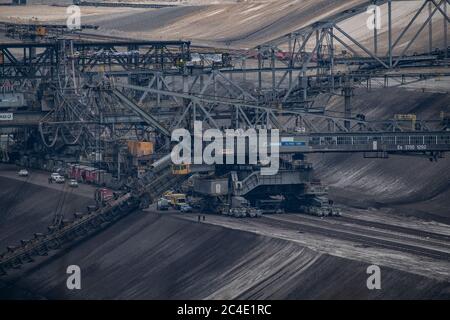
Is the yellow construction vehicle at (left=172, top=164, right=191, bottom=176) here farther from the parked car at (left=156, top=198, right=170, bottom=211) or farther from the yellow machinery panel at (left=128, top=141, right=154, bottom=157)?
the yellow machinery panel at (left=128, top=141, right=154, bottom=157)

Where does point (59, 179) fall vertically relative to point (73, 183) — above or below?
above

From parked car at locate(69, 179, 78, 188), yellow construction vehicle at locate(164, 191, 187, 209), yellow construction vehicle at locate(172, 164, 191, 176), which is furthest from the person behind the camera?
parked car at locate(69, 179, 78, 188)

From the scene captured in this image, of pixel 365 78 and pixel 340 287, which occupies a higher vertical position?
pixel 365 78

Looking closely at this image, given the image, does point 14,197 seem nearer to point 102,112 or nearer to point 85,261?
point 102,112

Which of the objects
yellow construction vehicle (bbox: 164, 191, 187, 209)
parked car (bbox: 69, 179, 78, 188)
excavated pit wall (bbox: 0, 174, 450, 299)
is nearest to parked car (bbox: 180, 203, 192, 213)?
yellow construction vehicle (bbox: 164, 191, 187, 209)

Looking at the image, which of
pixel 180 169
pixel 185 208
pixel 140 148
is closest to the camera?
pixel 180 169

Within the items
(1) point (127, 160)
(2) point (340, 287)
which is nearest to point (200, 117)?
(1) point (127, 160)

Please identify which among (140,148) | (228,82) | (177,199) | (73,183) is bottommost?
Answer: (177,199)

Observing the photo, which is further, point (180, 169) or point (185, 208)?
point (185, 208)

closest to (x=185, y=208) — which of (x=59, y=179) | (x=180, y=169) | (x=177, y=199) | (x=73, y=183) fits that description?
(x=177, y=199)

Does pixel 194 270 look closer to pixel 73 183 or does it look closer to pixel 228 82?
pixel 228 82

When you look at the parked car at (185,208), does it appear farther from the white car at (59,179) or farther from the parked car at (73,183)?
the white car at (59,179)
